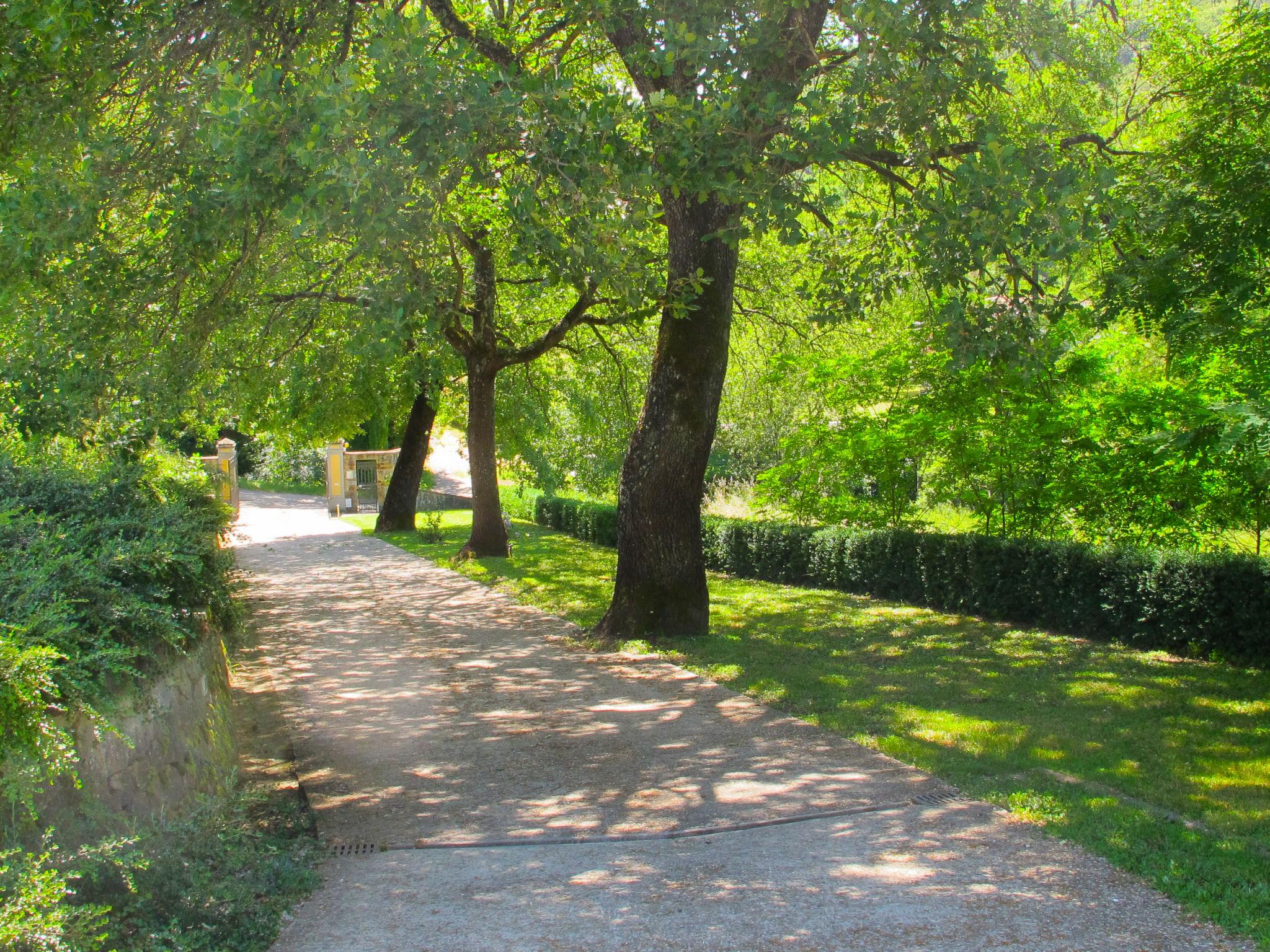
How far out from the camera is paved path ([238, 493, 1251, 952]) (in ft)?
14.6

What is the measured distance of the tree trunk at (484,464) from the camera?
19.2 m

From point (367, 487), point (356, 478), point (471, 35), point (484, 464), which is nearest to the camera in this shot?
point (471, 35)

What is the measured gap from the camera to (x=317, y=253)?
1489cm

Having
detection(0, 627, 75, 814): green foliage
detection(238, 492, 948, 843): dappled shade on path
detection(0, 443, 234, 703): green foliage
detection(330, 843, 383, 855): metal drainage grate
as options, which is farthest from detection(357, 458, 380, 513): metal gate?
detection(0, 627, 75, 814): green foliage

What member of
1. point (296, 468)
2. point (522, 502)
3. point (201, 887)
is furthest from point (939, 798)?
point (296, 468)

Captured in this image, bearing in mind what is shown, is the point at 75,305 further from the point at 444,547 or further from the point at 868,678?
the point at 444,547

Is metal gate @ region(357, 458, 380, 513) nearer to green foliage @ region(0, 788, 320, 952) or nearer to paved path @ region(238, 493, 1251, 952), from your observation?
paved path @ region(238, 493, 1251, 952)

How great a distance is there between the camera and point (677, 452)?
36.1ft

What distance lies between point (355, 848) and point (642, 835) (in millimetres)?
1493

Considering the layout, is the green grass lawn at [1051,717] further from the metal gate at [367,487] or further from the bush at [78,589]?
the metal gate at [367,487]

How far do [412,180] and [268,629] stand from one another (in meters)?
7.39

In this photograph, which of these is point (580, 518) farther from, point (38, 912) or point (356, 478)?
point (38, 912)

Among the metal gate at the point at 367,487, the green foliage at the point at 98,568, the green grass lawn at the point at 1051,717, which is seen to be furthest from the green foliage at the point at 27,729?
the metal gate at the point at 367,487

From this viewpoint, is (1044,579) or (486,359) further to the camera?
(486,359)
